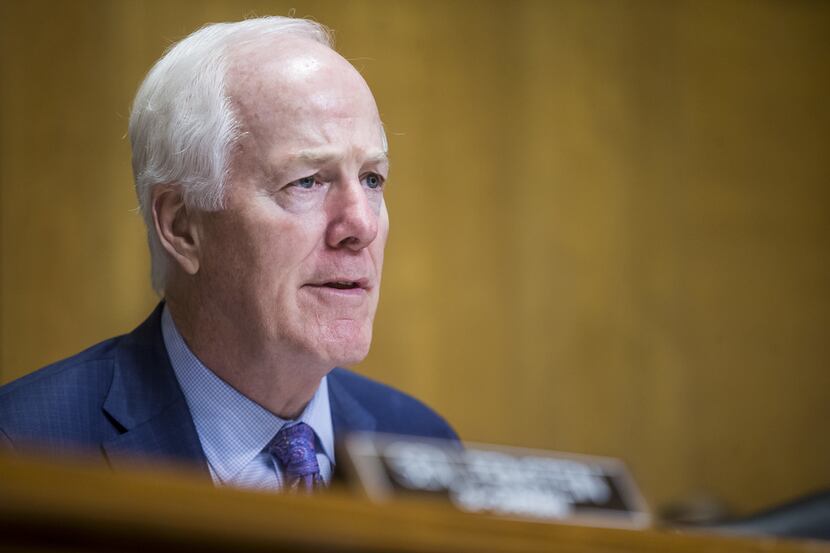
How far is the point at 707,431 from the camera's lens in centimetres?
409

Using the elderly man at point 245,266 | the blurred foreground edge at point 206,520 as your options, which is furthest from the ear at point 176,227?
the blurred foreground edge at point 206,520

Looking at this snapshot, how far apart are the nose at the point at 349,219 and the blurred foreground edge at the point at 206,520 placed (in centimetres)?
90

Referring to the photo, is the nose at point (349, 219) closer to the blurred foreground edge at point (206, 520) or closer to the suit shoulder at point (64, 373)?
the suit shoulder at point (64, 373)

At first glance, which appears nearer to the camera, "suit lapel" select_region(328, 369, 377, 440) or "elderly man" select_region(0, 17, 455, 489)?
"elderly man" select_region(0, 17, 455, 489)

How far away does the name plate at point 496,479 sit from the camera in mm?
1045

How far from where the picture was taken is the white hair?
1667 millimetres

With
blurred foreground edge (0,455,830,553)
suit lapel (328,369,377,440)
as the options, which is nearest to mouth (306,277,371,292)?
suit lapel (328,369,377,440)

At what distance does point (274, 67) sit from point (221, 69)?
0.08m

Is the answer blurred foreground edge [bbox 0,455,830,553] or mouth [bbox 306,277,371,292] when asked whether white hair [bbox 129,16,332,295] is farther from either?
blurred foreground edge [bbox 0,455,830,553]

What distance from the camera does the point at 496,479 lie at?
3.65 feet

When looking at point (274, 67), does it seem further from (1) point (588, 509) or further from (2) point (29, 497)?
(2) point (29, 497)

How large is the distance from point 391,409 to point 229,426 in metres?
0.38

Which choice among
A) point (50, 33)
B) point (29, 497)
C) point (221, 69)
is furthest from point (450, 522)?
point (50, 33)

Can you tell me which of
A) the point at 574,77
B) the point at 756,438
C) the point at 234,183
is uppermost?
the point at 234,183
